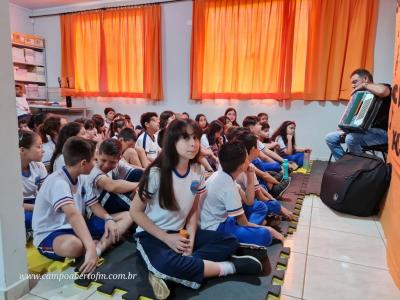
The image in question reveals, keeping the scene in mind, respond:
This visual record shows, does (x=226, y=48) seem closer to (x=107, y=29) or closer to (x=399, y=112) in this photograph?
(x=107, y=29)

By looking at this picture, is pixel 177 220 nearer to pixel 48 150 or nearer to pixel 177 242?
pixel 177 242

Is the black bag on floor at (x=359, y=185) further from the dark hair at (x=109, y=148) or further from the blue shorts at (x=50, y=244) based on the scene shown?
the blue shorts at (x=50, y=244)

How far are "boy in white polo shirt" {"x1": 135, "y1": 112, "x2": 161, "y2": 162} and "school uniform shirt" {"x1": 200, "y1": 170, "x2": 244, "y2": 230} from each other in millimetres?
1223

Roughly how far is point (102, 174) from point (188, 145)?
0.68m

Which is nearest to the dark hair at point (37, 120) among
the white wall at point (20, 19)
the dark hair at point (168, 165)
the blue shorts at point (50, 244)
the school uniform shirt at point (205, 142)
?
the school uniform shirt at point (205, 142)

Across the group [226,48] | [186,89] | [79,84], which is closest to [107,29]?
[79,84]

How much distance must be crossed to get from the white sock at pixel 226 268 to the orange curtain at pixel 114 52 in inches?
158

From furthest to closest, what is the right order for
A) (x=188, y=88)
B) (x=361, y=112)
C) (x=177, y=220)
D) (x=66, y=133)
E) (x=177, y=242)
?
(x=188, y=88) → (x=361, y=112) → (x=66, y=133) → (x=177, y=220) → (x=177, y=242)

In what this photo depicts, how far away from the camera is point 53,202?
1.35 metres

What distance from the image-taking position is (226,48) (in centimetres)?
451

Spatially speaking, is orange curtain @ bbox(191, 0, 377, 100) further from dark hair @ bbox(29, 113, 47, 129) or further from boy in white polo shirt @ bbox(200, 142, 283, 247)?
boy in white polo shirt @ bbox(200, 142, 283, 247)

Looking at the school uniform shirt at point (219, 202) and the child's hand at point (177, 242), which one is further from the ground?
the school uniform shirt at point (219, 202)

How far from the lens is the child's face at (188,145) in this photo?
4.38 feet

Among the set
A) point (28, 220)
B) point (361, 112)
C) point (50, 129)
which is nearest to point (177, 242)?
point (28, 220)
